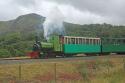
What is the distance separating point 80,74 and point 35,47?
1510 cm

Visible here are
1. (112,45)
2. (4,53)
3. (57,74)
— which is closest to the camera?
(57,74)

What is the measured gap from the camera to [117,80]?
20.8m

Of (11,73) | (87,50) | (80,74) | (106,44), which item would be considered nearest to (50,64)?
(80,74)

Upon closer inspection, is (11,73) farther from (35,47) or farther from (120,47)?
(120,47)

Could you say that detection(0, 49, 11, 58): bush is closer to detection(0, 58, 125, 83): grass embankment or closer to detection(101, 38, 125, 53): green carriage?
detection(101, 38, 125, 53): green carriage

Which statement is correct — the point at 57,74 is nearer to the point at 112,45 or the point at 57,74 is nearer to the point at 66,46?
the point at 66,46

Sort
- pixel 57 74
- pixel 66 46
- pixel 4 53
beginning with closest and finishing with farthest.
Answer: pixel 57 74 → pixel 66 46 → pixel 4 53

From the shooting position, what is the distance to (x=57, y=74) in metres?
26.6

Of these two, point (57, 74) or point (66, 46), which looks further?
point (66, 46)

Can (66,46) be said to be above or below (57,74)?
above

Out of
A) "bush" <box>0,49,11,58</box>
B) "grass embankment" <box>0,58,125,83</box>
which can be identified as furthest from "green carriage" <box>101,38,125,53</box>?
"grass embankment" <box>0,58,125,83</box>

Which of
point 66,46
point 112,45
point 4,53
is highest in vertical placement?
point 66,46

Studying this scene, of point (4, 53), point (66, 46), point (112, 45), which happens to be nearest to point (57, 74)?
point (66, 46)

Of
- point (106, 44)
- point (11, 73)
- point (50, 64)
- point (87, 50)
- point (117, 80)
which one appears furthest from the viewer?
point (106, 44)
